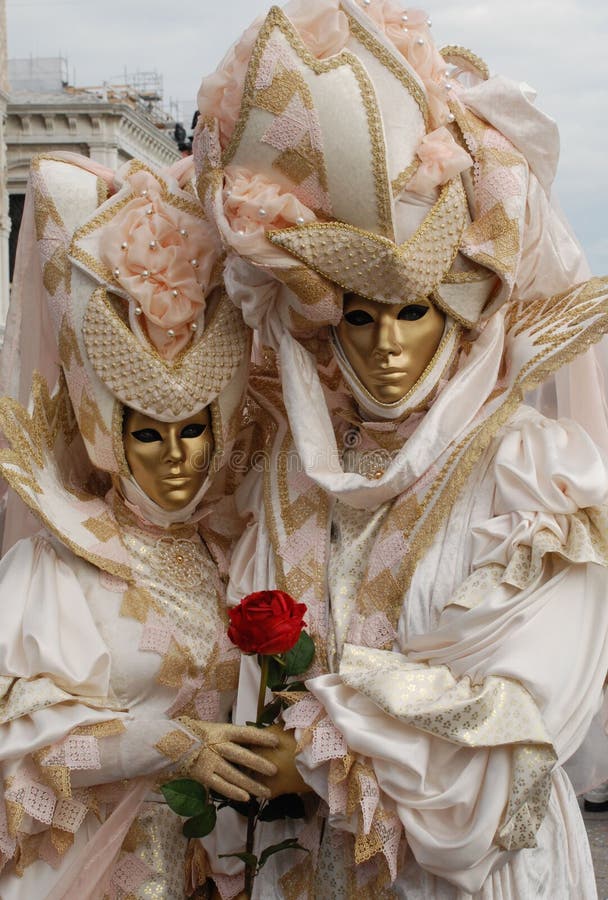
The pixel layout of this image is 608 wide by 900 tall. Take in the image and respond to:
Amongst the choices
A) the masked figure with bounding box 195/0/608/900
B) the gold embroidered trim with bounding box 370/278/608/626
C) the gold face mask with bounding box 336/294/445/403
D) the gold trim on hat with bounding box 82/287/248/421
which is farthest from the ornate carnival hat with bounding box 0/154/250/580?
the gold embroidered trim with bounding box 370/278/608/626

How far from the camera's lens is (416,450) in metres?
2.71

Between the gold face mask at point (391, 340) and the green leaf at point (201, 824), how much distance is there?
37.1 inches

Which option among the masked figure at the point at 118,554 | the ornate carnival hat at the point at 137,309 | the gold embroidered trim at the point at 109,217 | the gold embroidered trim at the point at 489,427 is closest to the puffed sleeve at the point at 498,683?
the gold embroidered trim at the point at 489,427

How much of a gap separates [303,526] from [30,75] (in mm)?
25056

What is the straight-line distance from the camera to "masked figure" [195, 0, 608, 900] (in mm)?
2461

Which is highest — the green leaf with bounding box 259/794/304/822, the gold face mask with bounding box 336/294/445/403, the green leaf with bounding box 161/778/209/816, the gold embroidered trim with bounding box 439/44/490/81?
the gold embroidered trim with bounding box 439/44/490/81

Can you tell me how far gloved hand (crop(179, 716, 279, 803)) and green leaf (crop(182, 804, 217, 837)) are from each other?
6 centimetres

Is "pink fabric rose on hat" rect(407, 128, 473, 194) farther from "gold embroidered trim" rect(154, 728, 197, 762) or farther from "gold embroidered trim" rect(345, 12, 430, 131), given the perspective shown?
"gold embroidered trim" rect(154, 728, 197, 762)

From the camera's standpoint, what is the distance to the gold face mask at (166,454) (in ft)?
9.53

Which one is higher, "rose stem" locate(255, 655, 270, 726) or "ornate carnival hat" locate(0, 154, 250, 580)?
"ornate carnival hat" locate(0, 154, 250, 580)

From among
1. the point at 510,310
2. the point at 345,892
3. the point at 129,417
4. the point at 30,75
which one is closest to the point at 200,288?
the point at 129,417

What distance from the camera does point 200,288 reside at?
2910 mm

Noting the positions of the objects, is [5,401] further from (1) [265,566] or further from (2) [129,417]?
(1) [265,566]

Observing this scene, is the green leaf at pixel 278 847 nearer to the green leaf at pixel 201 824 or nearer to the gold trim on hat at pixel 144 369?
the green leaf at pixel 201 824
